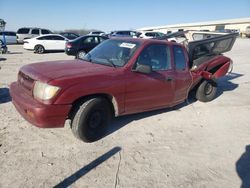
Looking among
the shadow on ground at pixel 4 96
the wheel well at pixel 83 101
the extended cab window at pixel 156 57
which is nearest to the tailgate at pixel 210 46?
the extended cab window at pixel 156 57

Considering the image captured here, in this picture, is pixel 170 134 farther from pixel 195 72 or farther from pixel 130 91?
pixel 195 72

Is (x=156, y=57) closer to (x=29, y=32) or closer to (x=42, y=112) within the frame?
(x=42, y=112)

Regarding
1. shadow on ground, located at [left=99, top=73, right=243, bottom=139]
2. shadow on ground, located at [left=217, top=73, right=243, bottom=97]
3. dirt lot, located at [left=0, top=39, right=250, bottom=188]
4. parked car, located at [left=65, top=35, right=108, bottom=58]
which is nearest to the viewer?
dirt lot, located at [left=0, top=39, right=250, bottom=188]

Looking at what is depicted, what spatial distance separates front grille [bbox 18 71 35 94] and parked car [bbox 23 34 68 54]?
619 inches

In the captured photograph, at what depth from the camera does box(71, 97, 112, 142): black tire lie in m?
3.95

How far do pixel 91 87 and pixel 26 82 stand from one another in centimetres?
113

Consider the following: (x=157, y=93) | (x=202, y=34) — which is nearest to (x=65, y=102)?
(x=157, y=93)

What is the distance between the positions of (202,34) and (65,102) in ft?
19.6

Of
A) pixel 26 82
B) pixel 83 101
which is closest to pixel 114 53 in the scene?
pixel 83 101

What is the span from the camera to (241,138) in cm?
475

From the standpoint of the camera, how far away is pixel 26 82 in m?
4.07

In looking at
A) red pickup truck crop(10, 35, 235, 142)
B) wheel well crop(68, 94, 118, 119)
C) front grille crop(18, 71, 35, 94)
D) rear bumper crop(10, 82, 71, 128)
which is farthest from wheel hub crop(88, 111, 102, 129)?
front grille crop(18, 71, 35, 94)

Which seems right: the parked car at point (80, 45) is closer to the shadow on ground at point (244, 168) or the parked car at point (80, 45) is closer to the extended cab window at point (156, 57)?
the extended cab window at point (156, 57)

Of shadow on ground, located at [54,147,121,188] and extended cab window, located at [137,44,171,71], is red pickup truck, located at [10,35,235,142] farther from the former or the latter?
shadow on ground, located at [54,147,121,188]
